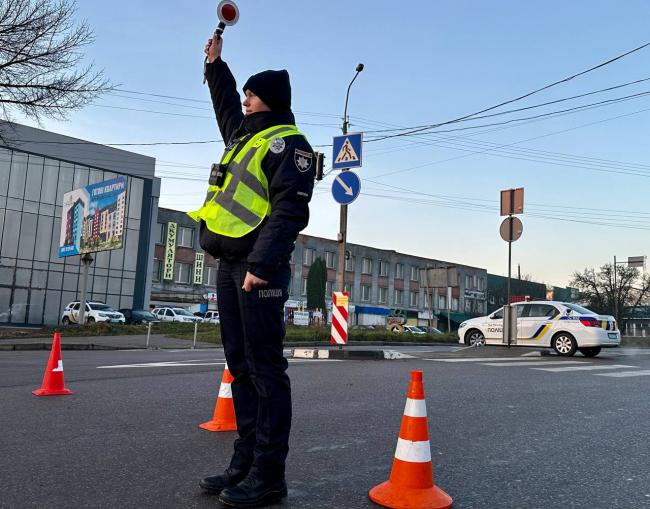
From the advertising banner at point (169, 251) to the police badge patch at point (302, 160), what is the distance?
1922 inches

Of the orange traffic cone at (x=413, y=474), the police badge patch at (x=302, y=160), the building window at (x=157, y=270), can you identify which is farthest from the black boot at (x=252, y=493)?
the building window at (x=157, y=270)

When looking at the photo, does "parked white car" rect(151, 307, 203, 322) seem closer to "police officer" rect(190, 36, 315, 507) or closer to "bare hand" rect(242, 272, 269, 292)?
"police officer" rect(190, 36, 315, 507)

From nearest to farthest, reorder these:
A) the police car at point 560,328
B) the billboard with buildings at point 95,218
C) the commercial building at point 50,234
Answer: the police car at point 560,328, the billboard with buildings at point 95,218, the commercial building at point 50,234

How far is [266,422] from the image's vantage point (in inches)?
112

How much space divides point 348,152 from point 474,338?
267 inches

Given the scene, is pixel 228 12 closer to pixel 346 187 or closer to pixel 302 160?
pixel 302 160

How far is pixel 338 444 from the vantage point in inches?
161

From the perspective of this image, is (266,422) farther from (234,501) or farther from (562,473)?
(562,473)

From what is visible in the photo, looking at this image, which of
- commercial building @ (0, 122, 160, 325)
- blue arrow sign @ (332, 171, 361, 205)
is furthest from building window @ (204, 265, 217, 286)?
→ blue arrow sign @ (332, 171, 361, 205)

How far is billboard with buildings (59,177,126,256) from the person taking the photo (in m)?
29.4

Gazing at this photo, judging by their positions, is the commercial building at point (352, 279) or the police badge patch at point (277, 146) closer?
the police badge patch at point (277, 146)

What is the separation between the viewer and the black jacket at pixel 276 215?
2809 millimetres

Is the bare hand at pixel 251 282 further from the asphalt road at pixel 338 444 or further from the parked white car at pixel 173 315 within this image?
the parked white car at pixel 173 315

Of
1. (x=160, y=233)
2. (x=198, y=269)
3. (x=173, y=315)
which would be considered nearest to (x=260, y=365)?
(x=173, y=315)
